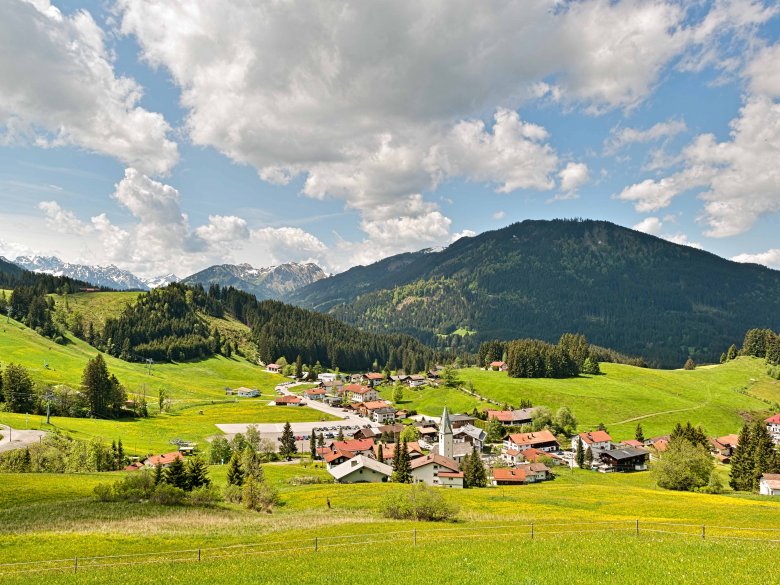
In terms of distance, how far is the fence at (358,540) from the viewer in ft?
92.6

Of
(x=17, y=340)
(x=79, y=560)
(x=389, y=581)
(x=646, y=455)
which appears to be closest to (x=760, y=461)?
(x=646, y=455)

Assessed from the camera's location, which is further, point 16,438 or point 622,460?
point 622,460

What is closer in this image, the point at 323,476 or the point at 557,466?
the point at 323,476

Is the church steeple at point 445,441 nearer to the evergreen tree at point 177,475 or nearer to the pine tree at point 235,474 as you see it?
the pine tree at point 235,474

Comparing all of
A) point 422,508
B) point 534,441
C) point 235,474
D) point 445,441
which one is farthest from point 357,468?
point 534,441

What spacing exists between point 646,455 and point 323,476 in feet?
271

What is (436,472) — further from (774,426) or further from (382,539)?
(774,426)

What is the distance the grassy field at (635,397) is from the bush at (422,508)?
10388 centimetres

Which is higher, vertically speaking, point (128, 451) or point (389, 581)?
point (389, 581)

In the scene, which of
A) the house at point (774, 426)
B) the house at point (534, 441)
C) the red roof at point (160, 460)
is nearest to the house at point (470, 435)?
the house at point (534, 441)

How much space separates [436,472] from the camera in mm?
88125

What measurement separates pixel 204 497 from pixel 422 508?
26689 mm

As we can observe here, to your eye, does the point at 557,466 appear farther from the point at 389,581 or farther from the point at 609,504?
the point at 389,581

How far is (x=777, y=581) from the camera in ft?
61.8
